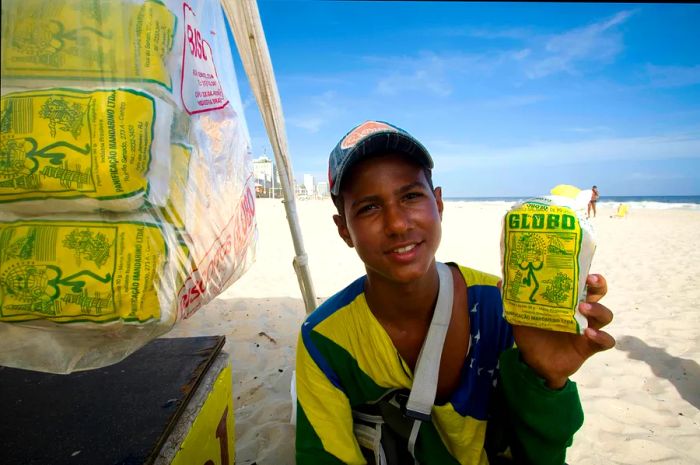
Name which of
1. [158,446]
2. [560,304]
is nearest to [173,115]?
[158,446]

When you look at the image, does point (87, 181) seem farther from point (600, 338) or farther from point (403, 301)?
point (600, 338)

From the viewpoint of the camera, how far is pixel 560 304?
0.86 meters

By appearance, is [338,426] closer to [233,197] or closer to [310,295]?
[233,197]

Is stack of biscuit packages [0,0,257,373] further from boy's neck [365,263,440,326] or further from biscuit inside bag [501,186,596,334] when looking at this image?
biscuit inside bag [501,186,596,334]

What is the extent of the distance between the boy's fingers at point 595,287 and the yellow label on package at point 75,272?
105 centimetres

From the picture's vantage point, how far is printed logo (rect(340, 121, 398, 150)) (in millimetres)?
1184

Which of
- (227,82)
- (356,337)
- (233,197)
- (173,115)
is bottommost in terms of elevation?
(356,337)

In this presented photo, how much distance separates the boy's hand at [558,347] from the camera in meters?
0.94

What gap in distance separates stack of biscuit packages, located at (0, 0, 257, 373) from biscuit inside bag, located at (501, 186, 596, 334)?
80cm

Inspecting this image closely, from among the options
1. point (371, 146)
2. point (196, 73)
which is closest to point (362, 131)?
point (371, 146)

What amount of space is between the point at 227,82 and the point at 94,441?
3.63 ft

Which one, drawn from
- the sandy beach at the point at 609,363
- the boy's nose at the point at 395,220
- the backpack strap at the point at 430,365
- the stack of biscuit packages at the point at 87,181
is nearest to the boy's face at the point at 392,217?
the boy's nose at the point at 395,220

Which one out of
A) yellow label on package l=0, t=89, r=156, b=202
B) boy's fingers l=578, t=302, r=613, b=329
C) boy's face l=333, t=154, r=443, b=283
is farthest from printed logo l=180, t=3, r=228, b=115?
boy's fingers l=578, t=302, r=613, b=329

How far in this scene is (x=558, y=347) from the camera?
3.19 feet
